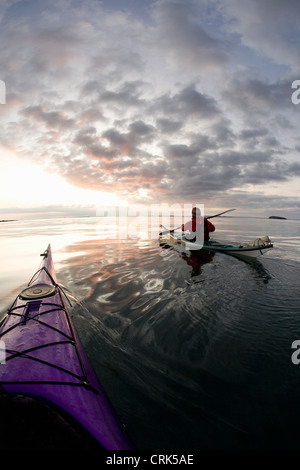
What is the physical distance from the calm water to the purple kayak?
33.7 inches

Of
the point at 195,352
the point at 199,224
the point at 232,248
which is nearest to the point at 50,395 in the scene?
the point at 195,352

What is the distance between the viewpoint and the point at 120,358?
150 inches

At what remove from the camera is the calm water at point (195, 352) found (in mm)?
2568

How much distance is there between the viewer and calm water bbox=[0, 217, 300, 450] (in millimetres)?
2568

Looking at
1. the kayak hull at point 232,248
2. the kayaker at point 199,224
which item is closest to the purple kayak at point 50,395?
the kayak hull at point 232,248

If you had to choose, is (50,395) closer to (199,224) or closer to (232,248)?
(232,248)

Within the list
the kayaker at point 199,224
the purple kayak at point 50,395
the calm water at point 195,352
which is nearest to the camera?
the purple kayak at point 50,395

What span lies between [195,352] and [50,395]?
2.88 metres

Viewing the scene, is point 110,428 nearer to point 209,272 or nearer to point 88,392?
point 88,392

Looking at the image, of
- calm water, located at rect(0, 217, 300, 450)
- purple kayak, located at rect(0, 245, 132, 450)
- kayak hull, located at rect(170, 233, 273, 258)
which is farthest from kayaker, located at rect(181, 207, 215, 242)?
purple kayak, located at rect(0, 245, 132, 450)

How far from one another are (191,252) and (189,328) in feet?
31.1

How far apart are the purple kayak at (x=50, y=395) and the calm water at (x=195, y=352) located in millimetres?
856

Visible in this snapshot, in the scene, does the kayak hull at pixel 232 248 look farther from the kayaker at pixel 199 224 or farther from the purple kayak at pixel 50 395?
the purple kayak at pixel 50 395

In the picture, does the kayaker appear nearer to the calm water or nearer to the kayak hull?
the kayak hull
